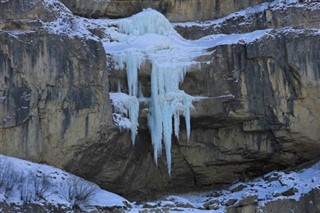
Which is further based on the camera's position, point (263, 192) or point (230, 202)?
point (263, 192)

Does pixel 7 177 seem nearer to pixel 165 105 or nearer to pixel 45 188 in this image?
pixel 45 188

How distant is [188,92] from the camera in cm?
3962

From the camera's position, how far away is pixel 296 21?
40000 millimetres

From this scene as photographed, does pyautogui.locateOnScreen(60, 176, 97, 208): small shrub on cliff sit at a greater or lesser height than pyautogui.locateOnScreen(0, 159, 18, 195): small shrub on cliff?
lesser

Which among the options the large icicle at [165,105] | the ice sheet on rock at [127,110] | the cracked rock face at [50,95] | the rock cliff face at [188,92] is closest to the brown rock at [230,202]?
the large icicle at [165,105]

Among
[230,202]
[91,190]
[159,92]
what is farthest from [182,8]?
[91,190]

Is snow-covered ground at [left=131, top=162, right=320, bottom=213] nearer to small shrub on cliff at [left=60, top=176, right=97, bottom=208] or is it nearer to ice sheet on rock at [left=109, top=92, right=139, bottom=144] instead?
small shrub on cliff at [left=60, top=176, right=97, bottom=208]

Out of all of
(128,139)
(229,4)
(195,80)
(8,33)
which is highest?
(229,4)

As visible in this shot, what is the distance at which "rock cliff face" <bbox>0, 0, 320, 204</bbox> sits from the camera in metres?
33.6

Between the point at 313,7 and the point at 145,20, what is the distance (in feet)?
39.7

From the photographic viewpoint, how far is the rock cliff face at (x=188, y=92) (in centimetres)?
3362

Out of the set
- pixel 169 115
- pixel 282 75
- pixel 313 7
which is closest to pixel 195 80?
pixel 169 115

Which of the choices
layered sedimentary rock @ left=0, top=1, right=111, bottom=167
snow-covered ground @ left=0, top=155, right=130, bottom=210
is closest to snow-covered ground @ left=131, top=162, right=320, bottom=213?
snow-covered ground @ left=0, top=155, right=130, bottom=210

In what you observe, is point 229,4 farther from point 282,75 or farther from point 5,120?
point 5,120
